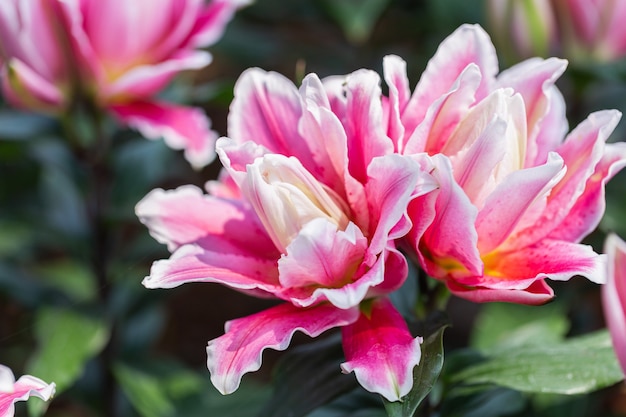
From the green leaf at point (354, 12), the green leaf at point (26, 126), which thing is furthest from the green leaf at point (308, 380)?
the green leaf at point (354, 12)

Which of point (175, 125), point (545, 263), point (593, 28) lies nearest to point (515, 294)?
point (545, 263)

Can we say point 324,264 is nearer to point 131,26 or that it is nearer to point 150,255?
point 131,26

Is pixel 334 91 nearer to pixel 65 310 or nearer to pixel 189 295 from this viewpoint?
pixel 65 310

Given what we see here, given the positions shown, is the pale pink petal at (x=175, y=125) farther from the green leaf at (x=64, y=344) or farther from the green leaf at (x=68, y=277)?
the green leaf at (x=68, y=277)

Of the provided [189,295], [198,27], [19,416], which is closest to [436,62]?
[198,27]

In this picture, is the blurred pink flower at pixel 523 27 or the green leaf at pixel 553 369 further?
the blurred pink flower at pixel 523 27

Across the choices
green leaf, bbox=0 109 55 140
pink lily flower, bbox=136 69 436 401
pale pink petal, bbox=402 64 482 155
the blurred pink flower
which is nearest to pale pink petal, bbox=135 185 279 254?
pink lily flower, bbox=136 69 436 401
